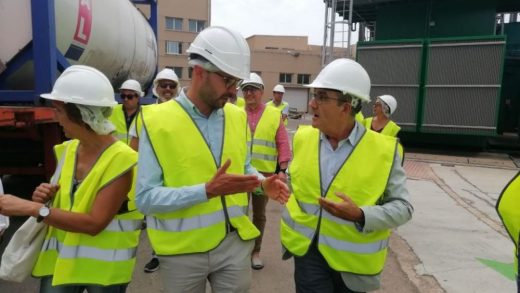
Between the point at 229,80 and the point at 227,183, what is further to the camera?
the point at 229,80

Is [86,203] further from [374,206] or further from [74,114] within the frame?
[374,206]

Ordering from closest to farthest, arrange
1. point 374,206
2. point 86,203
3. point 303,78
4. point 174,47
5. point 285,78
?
1. point 86,203
2. point 374,206
3. point 174,47
4. point 285,78
5. point 303,78

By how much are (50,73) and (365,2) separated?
14409 millimetres

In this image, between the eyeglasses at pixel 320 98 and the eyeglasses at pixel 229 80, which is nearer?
the eyeglasses at pixel 229 80

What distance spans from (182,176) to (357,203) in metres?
0.88

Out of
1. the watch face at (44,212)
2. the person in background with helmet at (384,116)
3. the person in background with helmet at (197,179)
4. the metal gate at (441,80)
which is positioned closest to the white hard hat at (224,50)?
the person in background with helmet at (197,179)

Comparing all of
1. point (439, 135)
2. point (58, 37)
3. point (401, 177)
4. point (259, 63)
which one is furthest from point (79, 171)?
point (259, 63)

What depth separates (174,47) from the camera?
42469 millimetres

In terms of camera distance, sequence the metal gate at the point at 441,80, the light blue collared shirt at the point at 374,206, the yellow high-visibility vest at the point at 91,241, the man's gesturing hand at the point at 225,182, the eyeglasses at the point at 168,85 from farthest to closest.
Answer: the metal gate at the point at 441,80, the eyeglasses at the point at 168,85, the light blue collared shirt at the point at 374,206, the yellow high-visibility vest at the point at 91,241, the man's gesturing hand at the point at 225,182

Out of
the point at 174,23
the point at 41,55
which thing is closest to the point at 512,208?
the point at 41,55

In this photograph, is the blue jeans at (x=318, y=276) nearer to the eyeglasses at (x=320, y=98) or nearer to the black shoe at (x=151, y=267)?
the eyeglasses at (x=320, y=98)

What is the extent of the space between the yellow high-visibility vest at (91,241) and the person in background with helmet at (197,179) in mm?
128

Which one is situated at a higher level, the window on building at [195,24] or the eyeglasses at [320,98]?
the window on building at [195,24]

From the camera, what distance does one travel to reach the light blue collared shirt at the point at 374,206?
2004 millimetres
